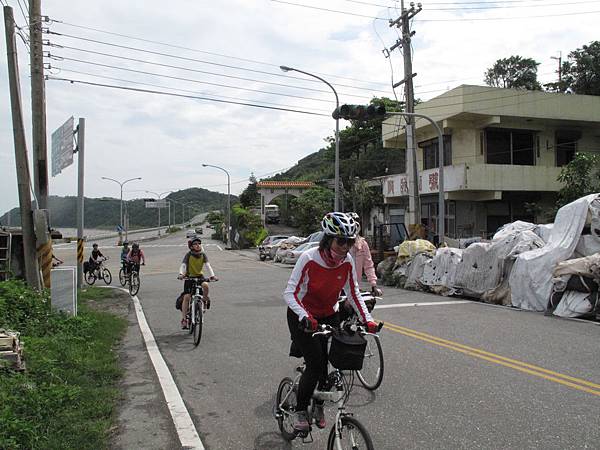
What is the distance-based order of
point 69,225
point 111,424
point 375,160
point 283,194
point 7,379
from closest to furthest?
point 111,424, point 7,379, point 375,160, point 283,194, point 69,225

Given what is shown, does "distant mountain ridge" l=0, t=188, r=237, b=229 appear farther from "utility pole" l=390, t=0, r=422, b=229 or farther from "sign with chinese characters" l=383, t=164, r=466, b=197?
"utility pole" l=390, t=0, r=422, b=229

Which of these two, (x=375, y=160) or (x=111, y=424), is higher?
(x=375, y=160)

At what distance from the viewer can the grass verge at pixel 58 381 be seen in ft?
14.2

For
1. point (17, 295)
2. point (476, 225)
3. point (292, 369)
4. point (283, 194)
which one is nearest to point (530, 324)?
point (292, 369)

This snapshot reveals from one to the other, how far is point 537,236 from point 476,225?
12.9 metres

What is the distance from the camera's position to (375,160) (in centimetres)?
Result: 4669

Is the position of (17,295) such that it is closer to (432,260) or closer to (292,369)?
(292,369)

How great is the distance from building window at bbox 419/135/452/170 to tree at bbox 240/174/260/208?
49.2 meters

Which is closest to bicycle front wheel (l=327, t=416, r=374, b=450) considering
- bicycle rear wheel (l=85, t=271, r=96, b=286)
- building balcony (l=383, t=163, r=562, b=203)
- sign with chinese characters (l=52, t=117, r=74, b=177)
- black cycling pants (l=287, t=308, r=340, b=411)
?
black cycling pants (l=287, t=308, r=340, b=411)

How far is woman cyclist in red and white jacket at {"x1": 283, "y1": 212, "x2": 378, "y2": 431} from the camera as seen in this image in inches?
151

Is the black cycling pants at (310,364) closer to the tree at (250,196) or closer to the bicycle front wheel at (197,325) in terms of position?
the bicycle front wheel at (197,325)

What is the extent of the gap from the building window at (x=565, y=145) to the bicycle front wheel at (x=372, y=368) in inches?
958

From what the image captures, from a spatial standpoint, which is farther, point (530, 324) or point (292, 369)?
point (530, 324)

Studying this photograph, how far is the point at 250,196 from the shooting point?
3130 inches
